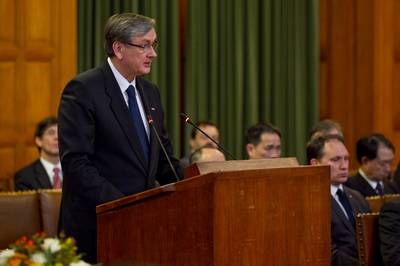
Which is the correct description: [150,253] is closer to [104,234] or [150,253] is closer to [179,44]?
[104,234]

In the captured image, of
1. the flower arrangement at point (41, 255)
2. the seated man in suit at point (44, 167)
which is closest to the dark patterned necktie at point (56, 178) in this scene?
the seated man in suit at point (44, 167)

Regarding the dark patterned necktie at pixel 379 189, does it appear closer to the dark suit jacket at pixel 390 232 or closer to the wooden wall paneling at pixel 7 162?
the dark suit jacket at pixel 390 232

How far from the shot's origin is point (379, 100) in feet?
28.7

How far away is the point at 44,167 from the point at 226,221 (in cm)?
382

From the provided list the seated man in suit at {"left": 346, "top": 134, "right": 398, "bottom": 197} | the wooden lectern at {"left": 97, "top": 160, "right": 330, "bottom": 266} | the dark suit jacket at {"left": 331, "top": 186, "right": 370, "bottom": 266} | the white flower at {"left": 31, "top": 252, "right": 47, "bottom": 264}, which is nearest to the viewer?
the white flower at {"left": 31, "top": 252, "right": 47, "bottom": 264}

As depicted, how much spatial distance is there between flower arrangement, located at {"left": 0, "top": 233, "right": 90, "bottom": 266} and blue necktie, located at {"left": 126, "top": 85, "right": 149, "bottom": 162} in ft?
5.01

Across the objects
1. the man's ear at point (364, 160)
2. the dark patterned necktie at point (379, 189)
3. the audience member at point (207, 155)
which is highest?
the audience member at point (207, 155)

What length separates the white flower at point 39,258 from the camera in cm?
239

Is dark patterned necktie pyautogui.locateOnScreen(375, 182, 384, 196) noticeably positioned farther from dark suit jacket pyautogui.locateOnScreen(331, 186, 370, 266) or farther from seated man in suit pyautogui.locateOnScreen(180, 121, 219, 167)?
dark suit jacket pyautogui.locateOnScreen(331, 186, 370, 266)

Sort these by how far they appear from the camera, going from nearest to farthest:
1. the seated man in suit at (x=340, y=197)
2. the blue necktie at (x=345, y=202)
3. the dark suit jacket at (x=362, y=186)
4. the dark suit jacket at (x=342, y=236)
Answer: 1. the dark suit jacket at (x=342, y=236)
2. the seated man in suit at (x=340, y=197)
3. the blue necktie at (x=345, y=202)
4. the dark suit jacket at (x=362, y=186)

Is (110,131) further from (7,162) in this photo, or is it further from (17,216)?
(7,162)

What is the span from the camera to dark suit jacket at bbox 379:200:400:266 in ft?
15.3

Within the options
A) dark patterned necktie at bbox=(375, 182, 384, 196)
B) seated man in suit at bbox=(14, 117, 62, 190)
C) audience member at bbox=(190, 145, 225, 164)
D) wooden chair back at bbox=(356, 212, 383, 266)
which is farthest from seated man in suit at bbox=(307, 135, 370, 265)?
seated man in suit at bbox=(14, 117, 62, 190)

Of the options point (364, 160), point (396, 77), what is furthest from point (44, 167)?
point (396, 77)
